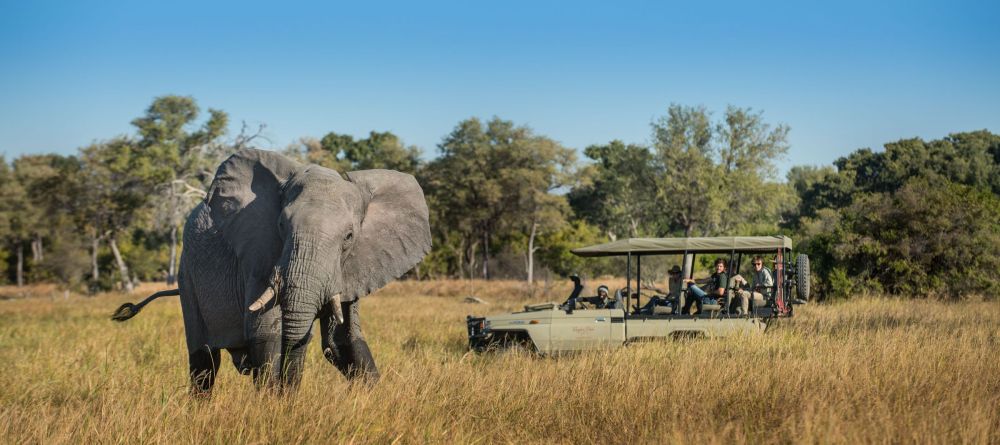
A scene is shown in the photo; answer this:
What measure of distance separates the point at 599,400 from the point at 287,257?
→ 7.97ft

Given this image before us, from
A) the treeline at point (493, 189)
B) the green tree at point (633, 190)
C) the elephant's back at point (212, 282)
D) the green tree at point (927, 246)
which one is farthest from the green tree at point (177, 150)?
the elephant's back at point (212, 282)

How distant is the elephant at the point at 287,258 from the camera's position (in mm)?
6438

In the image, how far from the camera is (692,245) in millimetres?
12078

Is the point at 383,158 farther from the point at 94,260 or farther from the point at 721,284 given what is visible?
the point at 721,284

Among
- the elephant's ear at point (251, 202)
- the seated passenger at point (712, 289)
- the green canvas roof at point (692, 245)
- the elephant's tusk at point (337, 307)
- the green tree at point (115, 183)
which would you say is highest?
the green tree at point (115, 183)

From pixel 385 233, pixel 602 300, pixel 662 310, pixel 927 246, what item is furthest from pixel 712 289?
pixel 927 246

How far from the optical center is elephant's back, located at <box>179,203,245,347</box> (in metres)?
7.56

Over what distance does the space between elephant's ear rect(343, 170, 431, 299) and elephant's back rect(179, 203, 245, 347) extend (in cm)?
100

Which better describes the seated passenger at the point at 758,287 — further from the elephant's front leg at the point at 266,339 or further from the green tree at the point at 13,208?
the green tree at the point at 13,208

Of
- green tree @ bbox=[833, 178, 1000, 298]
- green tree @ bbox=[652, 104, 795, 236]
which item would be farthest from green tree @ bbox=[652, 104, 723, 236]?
green tree @ bbox=[833, 178, 1000, 298]

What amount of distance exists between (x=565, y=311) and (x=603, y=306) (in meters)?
0.83

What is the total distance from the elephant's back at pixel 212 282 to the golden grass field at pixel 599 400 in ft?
1.44

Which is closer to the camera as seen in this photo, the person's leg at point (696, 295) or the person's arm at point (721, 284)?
the person's leg at point (696, 295)

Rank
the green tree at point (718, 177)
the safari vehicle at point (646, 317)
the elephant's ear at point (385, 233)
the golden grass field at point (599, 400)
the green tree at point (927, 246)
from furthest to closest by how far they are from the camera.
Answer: the green tree at point (718, 177), the green tree at point (927, 246), the safari vehicle at point (646, 317), the elephant's ear at point (385, 233), the golden grass field at point (599, 400)
